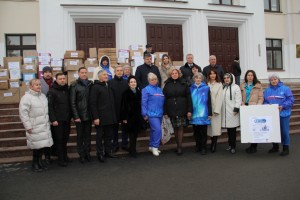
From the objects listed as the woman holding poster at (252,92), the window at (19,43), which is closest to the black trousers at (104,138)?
the woman holding poster at (252,92)

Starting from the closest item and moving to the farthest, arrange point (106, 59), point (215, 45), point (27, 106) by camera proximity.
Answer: point (27, 106), point (106, 59), point (215, 45)

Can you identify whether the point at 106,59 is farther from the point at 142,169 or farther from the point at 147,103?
the point at 142,169

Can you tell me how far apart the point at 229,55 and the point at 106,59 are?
962cm

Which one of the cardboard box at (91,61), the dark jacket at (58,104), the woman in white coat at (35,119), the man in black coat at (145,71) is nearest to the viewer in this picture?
the woman in white coat at (35,119)

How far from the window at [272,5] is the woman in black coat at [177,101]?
1223 cm

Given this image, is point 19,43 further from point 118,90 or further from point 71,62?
point 118,90

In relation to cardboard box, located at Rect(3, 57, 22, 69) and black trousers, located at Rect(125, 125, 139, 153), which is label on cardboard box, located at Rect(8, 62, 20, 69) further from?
black trousers, located at Rect(125, 125, 139, 153)

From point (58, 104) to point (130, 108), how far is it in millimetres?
1495

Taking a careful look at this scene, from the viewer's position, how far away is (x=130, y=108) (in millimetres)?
7016

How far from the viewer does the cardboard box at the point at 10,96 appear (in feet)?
31.3

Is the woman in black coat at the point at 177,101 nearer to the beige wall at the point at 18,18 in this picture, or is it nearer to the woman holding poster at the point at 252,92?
the woman holding poster at the point at 252,92

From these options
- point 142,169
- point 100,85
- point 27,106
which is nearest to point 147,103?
point 100,85

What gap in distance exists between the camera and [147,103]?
23.0 ft

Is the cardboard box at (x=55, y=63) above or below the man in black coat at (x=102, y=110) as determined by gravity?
above
